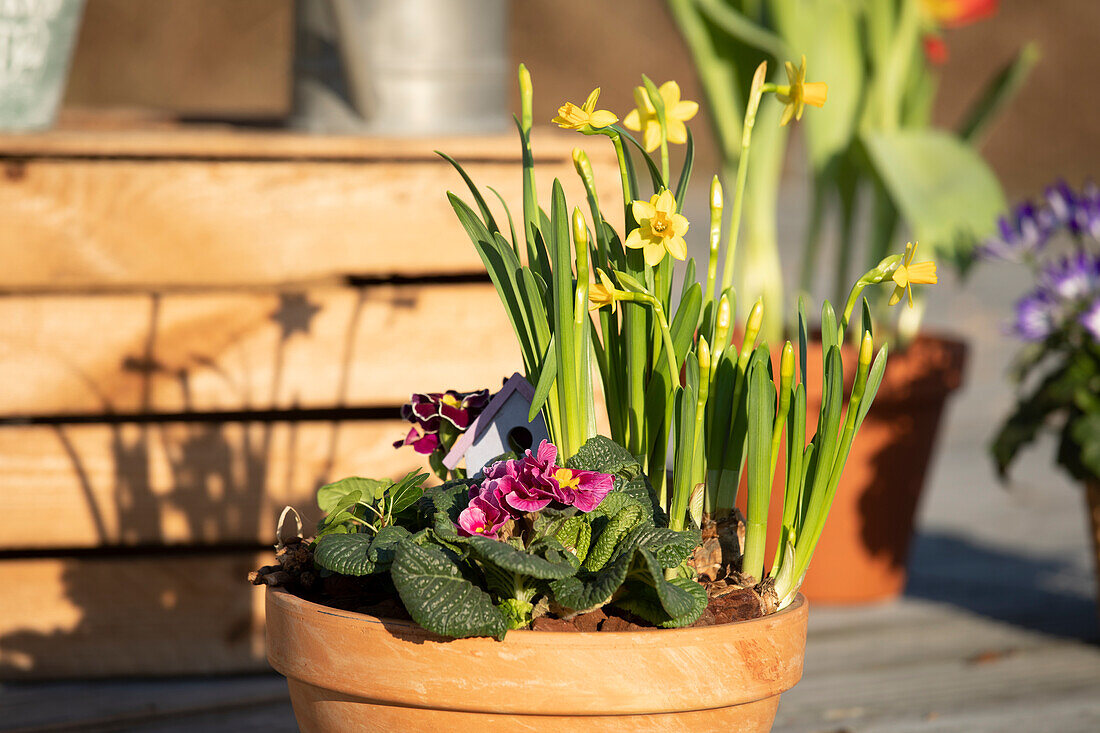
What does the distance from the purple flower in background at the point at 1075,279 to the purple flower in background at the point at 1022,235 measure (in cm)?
6

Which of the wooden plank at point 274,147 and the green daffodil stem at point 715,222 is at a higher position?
the wooden plank at point 274,147

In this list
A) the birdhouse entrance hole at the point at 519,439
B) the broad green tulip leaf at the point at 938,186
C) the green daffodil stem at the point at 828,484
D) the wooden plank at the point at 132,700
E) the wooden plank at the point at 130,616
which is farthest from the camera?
the broad green tulip leaf at the point at 938,186

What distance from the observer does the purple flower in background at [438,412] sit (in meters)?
0.81

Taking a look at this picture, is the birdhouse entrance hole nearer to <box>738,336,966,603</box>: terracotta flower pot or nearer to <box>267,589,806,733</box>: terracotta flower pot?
<box>267,589,806,733</box>: terracotta flower pot

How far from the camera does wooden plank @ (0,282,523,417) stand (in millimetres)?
1211

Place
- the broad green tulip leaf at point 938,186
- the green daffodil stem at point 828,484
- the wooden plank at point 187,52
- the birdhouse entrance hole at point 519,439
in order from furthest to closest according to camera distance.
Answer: the wooden plank at point 187,52
the broad green tulip leaf at point 938,186
the birdhouse entrance hole at point 519,439
the green daffodil stem at point 828,484

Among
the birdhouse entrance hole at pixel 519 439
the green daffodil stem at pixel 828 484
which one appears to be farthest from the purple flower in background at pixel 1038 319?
the birdhouse entrance hole at pixel 519 439

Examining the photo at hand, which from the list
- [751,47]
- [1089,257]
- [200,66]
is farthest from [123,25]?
[1089,257]

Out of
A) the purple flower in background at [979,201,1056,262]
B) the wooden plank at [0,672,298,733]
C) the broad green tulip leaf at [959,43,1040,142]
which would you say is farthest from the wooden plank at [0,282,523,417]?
the broad green tulip leaf at [959,43,1040,142]

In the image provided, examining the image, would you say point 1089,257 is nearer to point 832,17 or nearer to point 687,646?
point 832,17

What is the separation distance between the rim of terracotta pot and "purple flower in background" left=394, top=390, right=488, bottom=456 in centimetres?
20

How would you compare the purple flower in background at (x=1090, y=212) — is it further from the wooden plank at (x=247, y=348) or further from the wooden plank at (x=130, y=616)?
the wooden plank at (x=130, y=616)

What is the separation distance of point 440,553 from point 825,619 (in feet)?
3.34

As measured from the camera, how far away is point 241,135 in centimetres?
125
